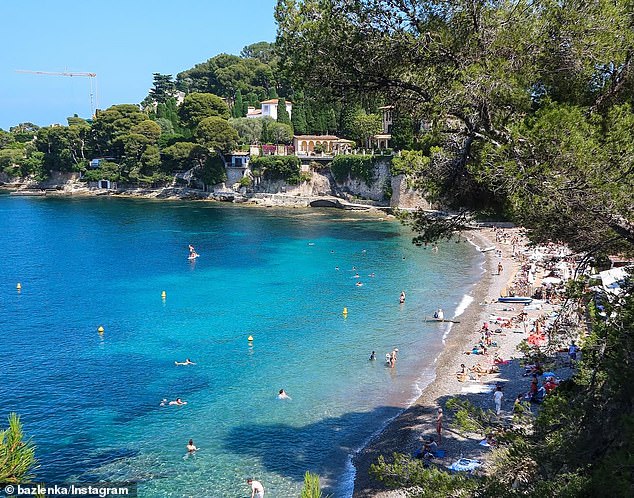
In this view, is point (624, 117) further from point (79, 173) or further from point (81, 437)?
point (79, 173)

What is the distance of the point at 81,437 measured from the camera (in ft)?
58.2

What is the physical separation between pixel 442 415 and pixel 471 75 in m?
11.8

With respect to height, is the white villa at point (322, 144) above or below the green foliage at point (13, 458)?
above

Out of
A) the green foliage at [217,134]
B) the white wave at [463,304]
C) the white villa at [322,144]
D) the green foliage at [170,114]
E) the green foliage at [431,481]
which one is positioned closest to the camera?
the green foliage at [431,481]

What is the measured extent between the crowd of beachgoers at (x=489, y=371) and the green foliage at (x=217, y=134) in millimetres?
49151

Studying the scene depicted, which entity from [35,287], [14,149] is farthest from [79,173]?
[35,287]

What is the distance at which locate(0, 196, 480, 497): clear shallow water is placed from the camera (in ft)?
54.9

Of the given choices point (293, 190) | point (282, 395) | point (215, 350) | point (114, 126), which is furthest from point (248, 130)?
point (282, 395)

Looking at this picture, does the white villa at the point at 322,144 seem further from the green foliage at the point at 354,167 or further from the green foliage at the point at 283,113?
the green foliage at the point at 354,167

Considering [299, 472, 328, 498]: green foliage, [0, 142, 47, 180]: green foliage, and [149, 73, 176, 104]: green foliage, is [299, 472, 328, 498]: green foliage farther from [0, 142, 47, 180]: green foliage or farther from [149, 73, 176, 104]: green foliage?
[149, 73, 176, 104]: green foliage

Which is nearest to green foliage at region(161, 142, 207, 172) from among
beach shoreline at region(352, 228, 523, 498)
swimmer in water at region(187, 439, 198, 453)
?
beach shoreline at region(352, 228, 523, 498)

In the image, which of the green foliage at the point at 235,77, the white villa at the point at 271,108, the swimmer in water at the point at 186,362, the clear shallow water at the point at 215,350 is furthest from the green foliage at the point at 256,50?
the swimmer in water at the point at 186,362

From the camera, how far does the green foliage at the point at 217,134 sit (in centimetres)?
Result: 7931

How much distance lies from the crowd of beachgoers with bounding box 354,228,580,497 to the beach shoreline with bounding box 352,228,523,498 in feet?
0.09
